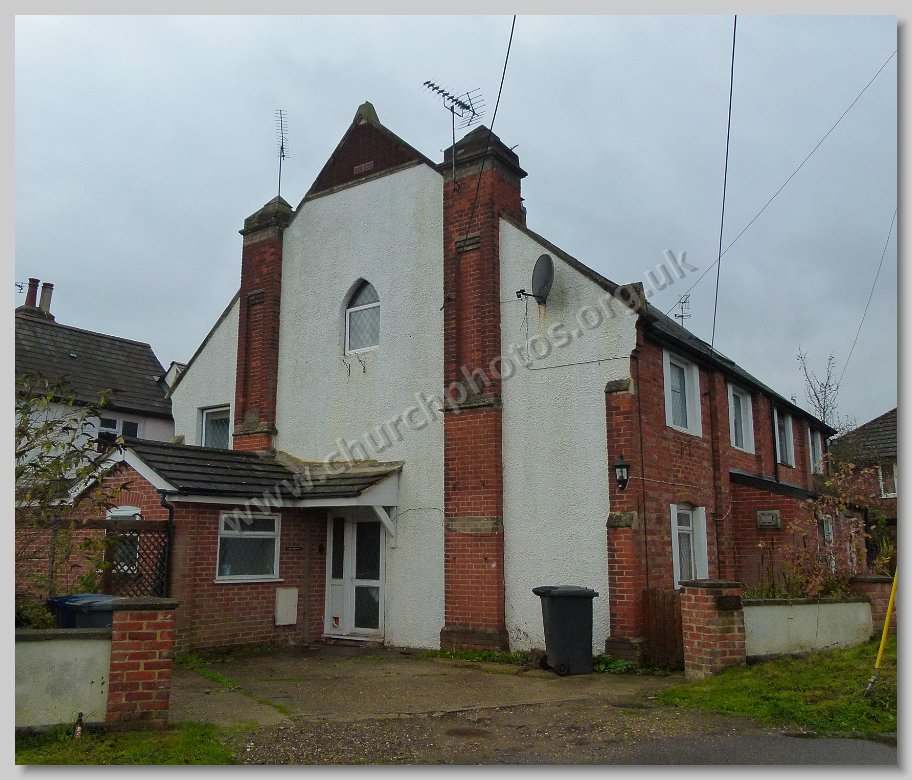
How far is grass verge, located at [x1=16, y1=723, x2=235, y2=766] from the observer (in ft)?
19.7

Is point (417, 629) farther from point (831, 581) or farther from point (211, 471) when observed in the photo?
point (831, 581)

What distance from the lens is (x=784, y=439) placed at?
66.2 ft

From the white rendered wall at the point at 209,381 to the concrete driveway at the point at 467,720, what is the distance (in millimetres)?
7111

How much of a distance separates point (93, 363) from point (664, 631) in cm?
1783

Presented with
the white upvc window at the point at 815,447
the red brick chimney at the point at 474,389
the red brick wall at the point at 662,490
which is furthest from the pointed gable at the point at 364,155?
the white upvc window at the point at 815,447

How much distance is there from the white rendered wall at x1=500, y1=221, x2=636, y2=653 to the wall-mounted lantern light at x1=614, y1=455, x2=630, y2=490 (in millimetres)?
254

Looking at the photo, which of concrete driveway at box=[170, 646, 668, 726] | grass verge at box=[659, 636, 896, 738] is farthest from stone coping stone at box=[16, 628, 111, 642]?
grass verge at box=[659, 636, 896, 738]

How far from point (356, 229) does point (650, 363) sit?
6.30m

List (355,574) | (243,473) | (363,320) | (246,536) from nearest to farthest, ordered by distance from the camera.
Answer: (246,536), (243,473), (355,574), (363,320)

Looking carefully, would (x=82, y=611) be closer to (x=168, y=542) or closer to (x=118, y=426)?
(x=168, y=542)

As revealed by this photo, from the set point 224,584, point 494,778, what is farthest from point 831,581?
point 224,584

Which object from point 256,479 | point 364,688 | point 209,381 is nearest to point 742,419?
point 256,479

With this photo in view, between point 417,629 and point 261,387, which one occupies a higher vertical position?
point 261,387

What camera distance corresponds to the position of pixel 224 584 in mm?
12469
